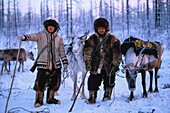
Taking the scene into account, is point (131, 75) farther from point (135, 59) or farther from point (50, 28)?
point (50, 28)

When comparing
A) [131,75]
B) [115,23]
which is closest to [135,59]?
[131,75]

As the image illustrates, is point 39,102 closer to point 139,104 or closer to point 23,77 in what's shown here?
point 139,104

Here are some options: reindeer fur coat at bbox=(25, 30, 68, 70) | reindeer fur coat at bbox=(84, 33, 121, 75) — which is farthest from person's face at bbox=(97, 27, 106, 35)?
reindeer fur coat at bbox=(25, 30, 68, 70)

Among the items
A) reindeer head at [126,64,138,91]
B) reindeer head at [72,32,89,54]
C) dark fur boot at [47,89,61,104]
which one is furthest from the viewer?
reindeer head at [72,32,89,54]

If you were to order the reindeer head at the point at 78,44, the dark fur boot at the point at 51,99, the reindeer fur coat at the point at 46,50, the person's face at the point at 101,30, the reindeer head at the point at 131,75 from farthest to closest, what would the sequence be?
the reindeer head at the point at 78,44
the reindeer head at the point at 131,75
the dark fur boot at the point at 51,99
the person's face at the point at 101,30
the reindeer fur coat at the point at 46,50

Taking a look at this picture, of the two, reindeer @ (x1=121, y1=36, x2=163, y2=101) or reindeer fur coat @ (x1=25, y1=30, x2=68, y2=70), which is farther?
reindeer @ (x1=121, y1=36, x2=163, y2=101)

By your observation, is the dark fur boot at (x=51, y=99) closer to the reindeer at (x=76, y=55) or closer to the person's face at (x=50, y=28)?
the reindeer at (x=76, y=55)

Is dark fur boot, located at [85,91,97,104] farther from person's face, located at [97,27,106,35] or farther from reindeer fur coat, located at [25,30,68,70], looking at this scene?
person's face, located at [97,27,106,35]

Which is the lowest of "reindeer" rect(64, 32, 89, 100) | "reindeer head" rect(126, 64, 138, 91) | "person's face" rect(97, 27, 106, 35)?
"reindeer head" rect(126, 64, 138, 91)

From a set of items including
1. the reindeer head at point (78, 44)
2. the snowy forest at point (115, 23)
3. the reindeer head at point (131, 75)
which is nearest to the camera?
the reindeer head at point (131, 75)

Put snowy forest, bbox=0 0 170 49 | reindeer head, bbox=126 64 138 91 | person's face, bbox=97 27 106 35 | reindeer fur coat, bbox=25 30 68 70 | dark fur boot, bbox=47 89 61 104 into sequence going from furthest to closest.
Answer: snowy forest, bbox=0 0 170 49 → reindeer head, bbox=126 64 138 91 → dark fur boot, bbox=47 89 61 104 → person's face, bbox=97 27 106 35 → reindeer fur coat, bbox=25 30 68 70

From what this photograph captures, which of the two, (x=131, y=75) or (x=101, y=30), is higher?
(x=101, y=30)

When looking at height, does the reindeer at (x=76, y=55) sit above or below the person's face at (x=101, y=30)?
below

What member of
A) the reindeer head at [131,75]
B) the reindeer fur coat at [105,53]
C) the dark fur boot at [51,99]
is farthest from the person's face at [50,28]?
the reindeer head at [131,75]
